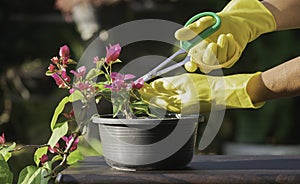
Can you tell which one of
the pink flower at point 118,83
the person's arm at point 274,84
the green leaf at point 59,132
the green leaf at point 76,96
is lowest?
the green leaf at point 59,132

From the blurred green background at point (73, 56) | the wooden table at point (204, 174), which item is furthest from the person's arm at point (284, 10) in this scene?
the blurred green background at point (73, 56)

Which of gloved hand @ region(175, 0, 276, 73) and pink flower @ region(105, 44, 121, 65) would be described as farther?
gloved hand @ region(175, 0, 276, 73)

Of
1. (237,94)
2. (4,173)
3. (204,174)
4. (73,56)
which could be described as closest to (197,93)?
(237,94)

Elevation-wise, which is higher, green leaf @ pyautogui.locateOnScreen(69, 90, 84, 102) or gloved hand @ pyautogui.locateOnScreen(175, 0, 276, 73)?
gloved hand @ pyautogui.locateOnScreen(175, 0, 276, 73)

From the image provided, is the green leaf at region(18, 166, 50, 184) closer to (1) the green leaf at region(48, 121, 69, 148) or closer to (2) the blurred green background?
(1) the green leaf at region(48, 121, 69, 148)

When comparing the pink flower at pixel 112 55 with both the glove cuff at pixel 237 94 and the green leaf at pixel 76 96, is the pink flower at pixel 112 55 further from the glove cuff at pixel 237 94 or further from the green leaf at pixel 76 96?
the glove cuff at pixel 237 94

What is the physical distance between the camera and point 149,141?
1356 mm

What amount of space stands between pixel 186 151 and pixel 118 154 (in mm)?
142

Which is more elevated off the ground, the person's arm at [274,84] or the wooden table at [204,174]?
the person's arm at [274,84]

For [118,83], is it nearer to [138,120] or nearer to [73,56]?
[138,120]

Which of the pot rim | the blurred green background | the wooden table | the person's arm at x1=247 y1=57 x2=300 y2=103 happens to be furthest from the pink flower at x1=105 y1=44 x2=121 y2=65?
the blurred green background

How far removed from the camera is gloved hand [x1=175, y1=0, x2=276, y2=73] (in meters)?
1.55

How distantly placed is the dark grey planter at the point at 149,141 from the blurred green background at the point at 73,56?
7.33ft

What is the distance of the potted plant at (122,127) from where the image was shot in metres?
1.36
